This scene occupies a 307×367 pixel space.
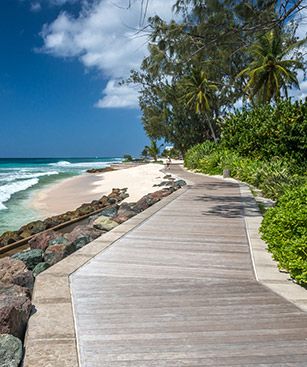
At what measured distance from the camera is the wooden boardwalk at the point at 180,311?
2354 millimetres

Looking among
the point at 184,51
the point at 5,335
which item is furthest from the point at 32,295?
the point at 184,51

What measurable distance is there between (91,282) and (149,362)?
1478 mm

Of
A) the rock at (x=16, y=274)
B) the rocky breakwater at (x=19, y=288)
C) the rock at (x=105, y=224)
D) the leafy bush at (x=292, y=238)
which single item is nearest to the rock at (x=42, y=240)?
the rocky breakwater at (x=19, y=288)

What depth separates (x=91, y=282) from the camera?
11.8 ft

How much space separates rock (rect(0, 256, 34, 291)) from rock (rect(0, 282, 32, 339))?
1.21 feet

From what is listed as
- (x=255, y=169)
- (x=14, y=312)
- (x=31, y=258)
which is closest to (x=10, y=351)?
(x=14, y=312)

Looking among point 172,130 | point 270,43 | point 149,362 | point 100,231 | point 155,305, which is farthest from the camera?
point 172,130

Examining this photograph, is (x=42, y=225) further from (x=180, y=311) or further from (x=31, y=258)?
(x=180, y=311)

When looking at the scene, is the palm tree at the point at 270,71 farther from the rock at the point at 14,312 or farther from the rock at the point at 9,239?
the rock at the point at 14,312

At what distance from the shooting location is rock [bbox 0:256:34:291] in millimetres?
3537

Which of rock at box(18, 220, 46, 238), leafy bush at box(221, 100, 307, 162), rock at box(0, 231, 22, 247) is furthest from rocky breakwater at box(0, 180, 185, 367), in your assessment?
leafy bush at box(221, 100, 307, 162)

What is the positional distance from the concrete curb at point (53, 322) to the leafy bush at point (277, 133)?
1518cm

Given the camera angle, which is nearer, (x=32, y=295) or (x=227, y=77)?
(x=32, y=295)

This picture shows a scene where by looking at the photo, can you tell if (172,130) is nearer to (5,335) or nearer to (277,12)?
(277,12)
